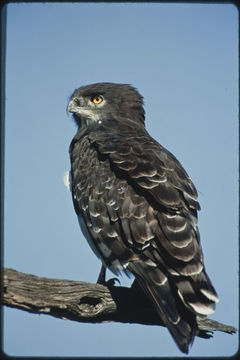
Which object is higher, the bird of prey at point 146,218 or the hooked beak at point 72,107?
the hooked beak at point 72,107

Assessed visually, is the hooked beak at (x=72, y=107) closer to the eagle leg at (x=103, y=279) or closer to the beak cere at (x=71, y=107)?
the beak cere at (x=71, y=107)

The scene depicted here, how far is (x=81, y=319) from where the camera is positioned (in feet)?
19.8

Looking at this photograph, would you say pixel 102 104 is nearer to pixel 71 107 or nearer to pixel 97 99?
pixel 97 99

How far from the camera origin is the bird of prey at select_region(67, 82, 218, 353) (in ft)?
18.8

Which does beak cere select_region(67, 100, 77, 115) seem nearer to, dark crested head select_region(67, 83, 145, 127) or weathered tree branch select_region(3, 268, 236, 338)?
dark crested head select_region(67, 83, 145, 127)

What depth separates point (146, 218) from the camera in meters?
6.32

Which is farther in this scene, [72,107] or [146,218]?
[72,107]

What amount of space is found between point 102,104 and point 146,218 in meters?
3.46

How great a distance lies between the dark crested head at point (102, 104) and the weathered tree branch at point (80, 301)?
3495 mm

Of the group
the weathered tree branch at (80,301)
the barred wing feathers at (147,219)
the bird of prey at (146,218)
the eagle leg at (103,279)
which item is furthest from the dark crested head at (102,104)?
the weathered tree branch at (80,301)

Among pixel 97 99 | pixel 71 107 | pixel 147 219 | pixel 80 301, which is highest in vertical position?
pixel 97 99

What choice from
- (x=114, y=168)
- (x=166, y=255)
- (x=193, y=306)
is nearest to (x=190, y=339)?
(x=193, y=306)

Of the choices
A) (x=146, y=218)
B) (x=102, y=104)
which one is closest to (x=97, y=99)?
(x=102, y=104)

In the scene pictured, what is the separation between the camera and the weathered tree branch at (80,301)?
215 inches
